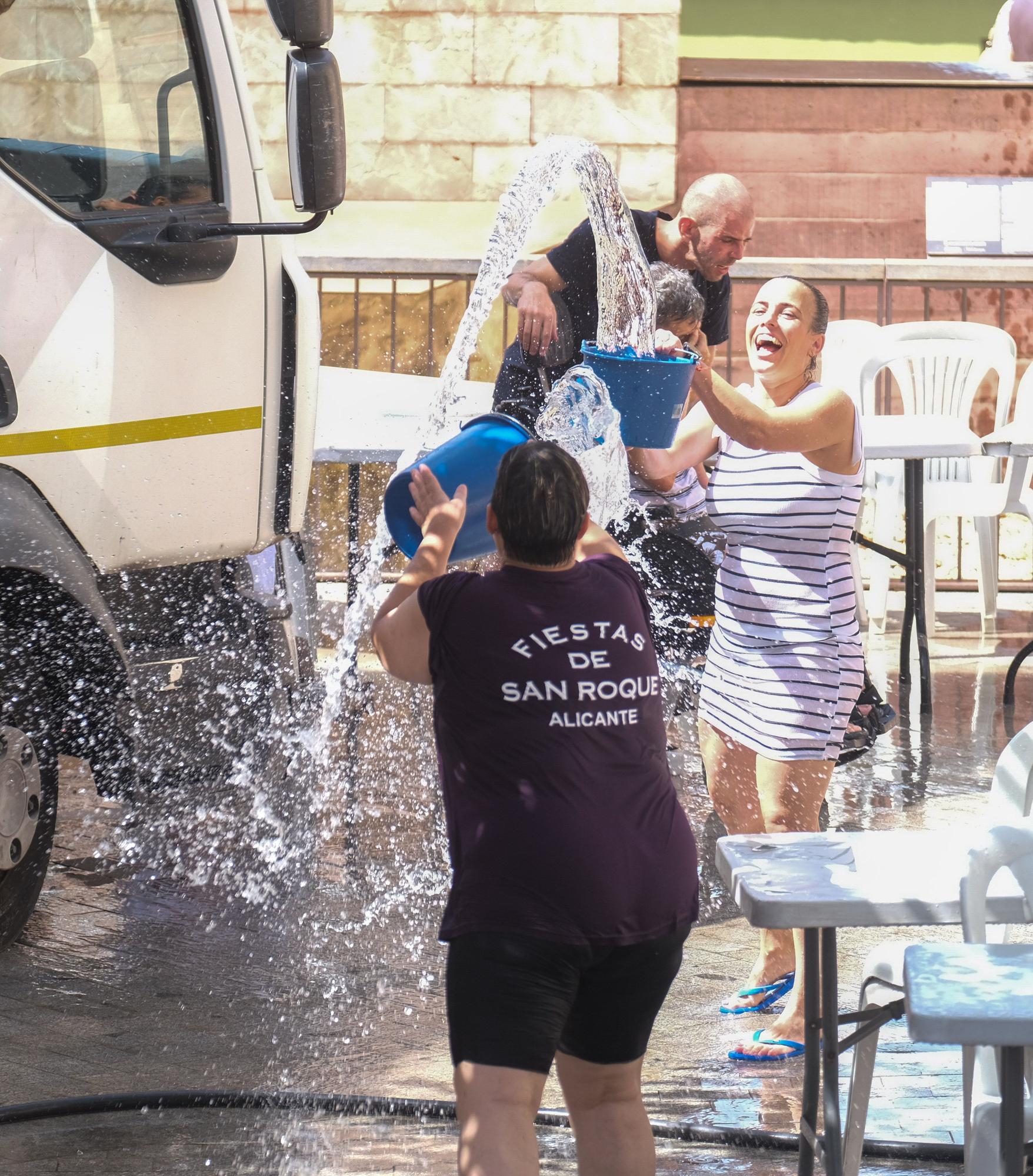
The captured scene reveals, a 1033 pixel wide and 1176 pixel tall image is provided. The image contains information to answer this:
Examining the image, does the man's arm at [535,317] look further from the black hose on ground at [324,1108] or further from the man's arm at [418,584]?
the black hose on ground at [324,1108]

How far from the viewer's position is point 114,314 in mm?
4043

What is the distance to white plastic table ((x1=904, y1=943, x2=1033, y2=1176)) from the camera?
1.90 meters

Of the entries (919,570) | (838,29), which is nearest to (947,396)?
(919,570)

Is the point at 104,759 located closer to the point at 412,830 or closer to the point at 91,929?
the point at 91,929

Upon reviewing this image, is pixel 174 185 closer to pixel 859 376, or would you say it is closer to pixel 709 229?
pixel 709 229

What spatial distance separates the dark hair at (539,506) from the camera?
2.67 m

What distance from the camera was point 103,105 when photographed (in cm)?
440

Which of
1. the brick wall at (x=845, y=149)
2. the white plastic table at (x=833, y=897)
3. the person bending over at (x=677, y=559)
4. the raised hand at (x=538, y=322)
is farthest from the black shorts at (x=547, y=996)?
the brick wall at (x=845, y=149)

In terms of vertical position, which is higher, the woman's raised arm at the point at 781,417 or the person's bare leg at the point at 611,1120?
the woman's raised arm at the point at 781,417

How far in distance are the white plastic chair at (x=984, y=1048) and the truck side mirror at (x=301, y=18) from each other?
2674mm

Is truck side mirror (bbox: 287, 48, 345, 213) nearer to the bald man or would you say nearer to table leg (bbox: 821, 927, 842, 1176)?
the bald man

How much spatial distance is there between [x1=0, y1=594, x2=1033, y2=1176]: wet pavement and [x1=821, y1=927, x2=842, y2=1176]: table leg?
0.67 metres

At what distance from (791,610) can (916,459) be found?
3617mm

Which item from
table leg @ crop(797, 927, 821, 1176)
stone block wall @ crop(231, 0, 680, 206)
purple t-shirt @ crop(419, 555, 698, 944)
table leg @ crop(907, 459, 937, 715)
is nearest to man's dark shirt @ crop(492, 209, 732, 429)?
purple t-shirt @ crop(419, 555, 698, 944)
